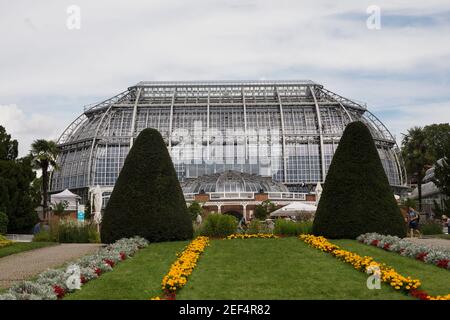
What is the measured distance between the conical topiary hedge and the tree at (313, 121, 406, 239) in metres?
5.78

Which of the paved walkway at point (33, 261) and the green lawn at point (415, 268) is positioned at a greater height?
the green lawn at point (415, 268)

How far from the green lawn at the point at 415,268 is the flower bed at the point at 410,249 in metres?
0.21

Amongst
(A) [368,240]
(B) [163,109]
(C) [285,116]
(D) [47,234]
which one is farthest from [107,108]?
(A) [368,240]

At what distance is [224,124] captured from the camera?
243ft

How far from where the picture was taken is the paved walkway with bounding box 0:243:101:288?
16.3 m

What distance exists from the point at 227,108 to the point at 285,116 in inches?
307

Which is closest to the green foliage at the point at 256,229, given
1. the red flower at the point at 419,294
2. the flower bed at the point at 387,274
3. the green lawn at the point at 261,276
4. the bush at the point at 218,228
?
the bush at the point at 218,228

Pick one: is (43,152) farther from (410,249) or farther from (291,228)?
(410,249)

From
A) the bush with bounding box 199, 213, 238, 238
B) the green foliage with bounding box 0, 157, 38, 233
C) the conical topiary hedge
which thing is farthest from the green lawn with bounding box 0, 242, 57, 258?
the green foliage with bounding box 0, 157, 38, 233

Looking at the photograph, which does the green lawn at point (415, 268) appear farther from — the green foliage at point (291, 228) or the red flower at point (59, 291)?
the red flower at point (59, 291)

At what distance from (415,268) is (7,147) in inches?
1257

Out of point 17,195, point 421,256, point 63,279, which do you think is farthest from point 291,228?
point 17,195

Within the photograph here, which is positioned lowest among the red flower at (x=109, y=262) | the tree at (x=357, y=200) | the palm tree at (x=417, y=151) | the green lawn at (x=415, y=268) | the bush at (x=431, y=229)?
the bush at (x=431, y=229)

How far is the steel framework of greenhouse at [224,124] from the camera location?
72188mm
